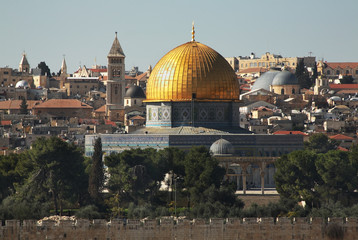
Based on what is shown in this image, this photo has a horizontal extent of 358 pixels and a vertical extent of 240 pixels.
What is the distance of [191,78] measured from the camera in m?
67.1

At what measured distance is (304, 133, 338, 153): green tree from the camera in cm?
8444

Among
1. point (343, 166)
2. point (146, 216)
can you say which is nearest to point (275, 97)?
point (343, 166)

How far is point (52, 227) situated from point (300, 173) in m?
18.8

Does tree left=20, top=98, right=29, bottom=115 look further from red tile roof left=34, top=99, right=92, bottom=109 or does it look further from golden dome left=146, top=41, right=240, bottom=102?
golden dome left=146, top=41, right=240, bottom=102

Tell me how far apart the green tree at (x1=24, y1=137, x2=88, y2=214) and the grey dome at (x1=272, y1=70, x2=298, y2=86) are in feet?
272

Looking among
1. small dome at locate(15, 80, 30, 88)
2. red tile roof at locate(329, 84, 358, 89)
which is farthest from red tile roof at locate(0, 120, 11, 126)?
red tile roof at locate(329, 84, 358, 89)

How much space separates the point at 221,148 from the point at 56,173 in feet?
33.7

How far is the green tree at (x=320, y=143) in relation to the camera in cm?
8444

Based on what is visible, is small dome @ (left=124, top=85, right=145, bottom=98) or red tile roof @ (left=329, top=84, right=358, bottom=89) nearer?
small dome @ (left=124, top=85, right=145, bottom=98)

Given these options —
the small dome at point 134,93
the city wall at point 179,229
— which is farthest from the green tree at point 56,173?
the small dome at point 134,93

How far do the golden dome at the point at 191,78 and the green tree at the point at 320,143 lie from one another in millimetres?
17134

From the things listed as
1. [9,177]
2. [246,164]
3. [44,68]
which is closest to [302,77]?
[44,68]

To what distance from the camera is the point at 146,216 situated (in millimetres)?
49438

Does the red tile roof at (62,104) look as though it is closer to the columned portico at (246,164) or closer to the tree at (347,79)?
the tree at (347,79)
